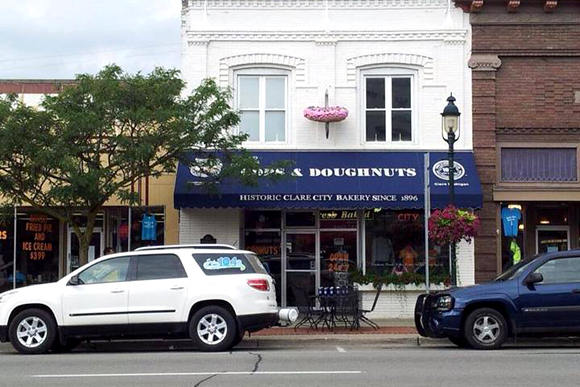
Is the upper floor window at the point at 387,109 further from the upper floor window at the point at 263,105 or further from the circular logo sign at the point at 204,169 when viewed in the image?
the circular logo sign at the point at 204,169

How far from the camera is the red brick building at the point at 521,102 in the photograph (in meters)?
19.5

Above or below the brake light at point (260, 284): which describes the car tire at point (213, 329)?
below

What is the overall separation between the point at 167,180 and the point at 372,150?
470 cm

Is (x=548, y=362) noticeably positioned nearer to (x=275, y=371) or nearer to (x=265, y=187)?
(x=275, y=371)

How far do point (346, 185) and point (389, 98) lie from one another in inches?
103

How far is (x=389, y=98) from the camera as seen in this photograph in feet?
65.6

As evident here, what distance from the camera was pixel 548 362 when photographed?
11898 millimetres

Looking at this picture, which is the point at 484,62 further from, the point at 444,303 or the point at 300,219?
the point at 444,303

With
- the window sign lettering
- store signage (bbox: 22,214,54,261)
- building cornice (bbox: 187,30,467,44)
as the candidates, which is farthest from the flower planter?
store signage (bbox: 22,214,54,261)

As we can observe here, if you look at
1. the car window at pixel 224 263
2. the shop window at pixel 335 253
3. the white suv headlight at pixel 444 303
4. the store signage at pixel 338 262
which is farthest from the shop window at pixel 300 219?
the white suv headlight at pixel 444 303

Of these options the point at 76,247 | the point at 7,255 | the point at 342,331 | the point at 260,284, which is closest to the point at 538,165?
the point at 342,331

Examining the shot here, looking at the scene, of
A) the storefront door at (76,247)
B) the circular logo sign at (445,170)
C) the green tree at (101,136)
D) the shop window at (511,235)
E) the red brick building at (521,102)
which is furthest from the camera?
the storefront door at (76,247)

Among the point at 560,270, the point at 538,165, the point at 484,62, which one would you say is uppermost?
the point at 484,62

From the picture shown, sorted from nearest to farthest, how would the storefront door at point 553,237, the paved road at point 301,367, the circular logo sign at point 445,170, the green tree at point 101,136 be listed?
1. the paved road at point 301,367
2. the green tree at point 101,136
3. the circular logo sign at point 445,170
4. the storefront door at point 553,237
